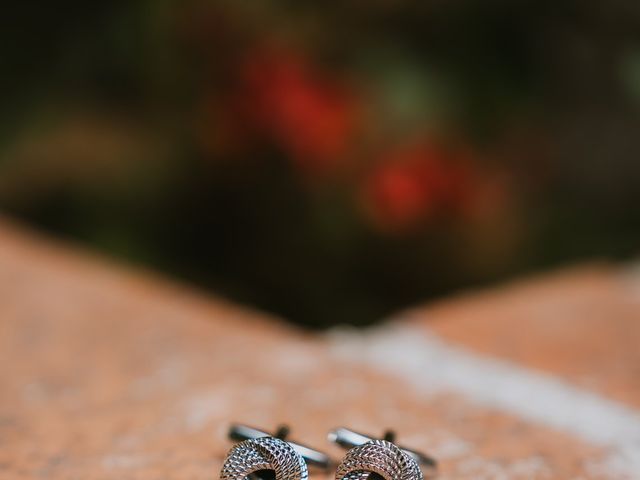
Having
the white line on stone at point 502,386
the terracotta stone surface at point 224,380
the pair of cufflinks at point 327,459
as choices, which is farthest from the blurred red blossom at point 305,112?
the pair of cufflinks at point 327,459

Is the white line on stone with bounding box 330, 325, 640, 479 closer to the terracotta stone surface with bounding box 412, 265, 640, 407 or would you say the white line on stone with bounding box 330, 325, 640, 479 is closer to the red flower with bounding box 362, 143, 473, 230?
the terracotta stone surface with bounding box 412, 265, 640, 407

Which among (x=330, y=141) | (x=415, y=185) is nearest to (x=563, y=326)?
(x=415, y=185)

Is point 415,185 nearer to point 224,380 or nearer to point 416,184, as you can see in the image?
point 416,184

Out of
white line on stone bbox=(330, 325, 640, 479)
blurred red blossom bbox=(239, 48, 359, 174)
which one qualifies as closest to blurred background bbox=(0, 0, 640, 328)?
blurred red blossom bbox=(239, 48, 359, 174)

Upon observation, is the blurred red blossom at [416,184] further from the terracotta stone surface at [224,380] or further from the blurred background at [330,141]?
the terracotta stone surface at [224,380]

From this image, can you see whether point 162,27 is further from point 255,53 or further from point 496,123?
point 496,123

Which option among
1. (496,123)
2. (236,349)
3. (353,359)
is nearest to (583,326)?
(353,359)
